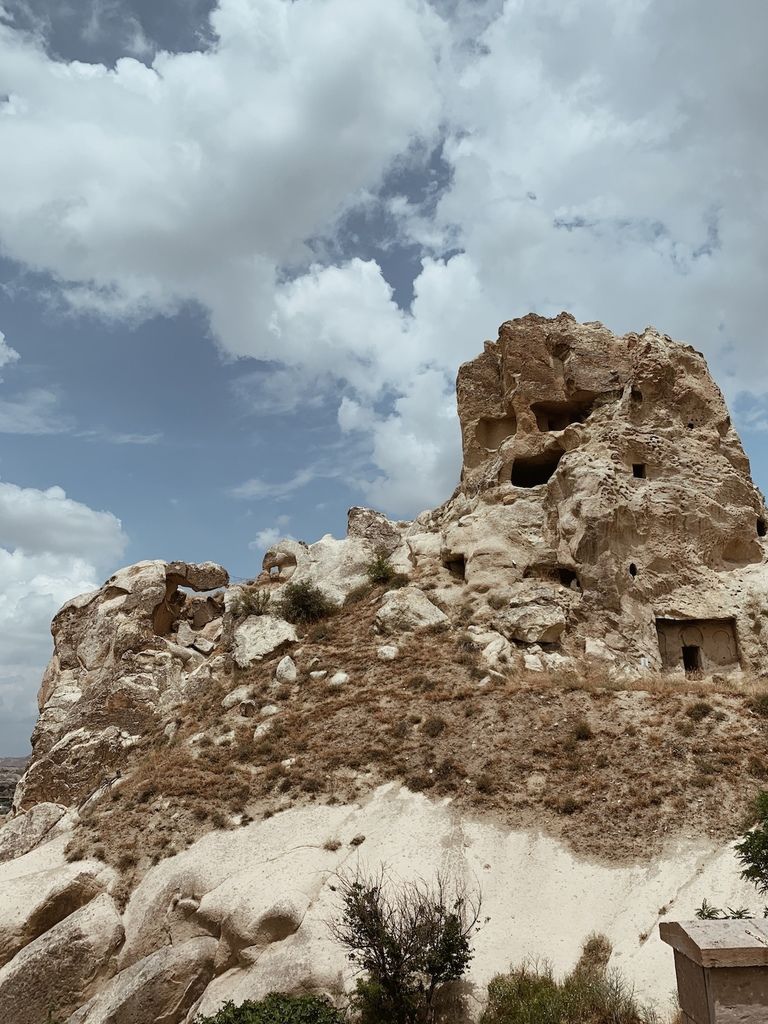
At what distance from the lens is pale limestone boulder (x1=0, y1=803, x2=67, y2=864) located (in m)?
15.4

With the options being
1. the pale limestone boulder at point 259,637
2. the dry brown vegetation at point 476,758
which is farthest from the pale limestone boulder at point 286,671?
the pale limestone boulder at point 259,637

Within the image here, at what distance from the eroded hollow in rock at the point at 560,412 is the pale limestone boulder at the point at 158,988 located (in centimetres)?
1785

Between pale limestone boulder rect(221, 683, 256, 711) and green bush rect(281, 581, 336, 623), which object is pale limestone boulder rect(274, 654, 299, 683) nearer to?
pale limestone boulder rect(221, 683, 256, 711)

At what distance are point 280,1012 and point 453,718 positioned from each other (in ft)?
24.0

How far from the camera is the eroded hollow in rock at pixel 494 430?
2481 centimetres

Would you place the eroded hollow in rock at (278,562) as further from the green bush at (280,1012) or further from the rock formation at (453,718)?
the green bush at (280,1012)

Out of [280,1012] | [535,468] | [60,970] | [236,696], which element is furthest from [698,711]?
[60,970]

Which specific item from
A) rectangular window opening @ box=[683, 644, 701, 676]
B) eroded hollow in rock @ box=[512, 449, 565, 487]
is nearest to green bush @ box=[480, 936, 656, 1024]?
rectangular window opening @ box=[683, 644, 701, 676]

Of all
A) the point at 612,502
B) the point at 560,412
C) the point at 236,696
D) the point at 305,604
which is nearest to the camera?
the point at 236,696

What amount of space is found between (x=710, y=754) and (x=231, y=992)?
873cm

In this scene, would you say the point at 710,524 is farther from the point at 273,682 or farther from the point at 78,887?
the point at 78,887

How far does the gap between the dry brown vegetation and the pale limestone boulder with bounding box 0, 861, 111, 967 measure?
0.53 meters

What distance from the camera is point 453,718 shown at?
589 inches

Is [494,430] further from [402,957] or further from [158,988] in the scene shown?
[158,988]
